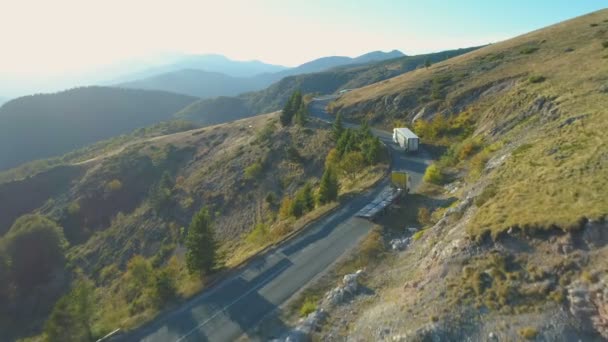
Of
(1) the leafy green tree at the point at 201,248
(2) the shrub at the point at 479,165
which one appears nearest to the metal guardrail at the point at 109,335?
(1) the leafy green tree at the point at 201,248

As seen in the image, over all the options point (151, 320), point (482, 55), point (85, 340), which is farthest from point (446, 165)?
point (482, 55)

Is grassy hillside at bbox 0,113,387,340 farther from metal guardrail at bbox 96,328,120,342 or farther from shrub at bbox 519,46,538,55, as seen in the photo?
shrub at bbox 519,46,538,55

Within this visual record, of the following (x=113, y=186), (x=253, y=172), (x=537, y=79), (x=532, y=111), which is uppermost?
(x=537, y=79)

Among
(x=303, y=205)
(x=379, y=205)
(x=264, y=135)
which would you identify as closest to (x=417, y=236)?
(x=379, y=205)

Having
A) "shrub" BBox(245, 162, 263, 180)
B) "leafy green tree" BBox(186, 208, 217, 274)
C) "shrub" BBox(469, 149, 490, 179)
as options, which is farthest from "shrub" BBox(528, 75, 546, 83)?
"leafy green tree" BBox(186, 208, 217, 274)

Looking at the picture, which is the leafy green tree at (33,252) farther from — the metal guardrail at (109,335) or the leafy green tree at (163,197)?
the metal guardrail at (109,335)

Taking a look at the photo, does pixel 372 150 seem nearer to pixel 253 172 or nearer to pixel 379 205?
pixel 379 205

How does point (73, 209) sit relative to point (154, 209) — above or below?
below
